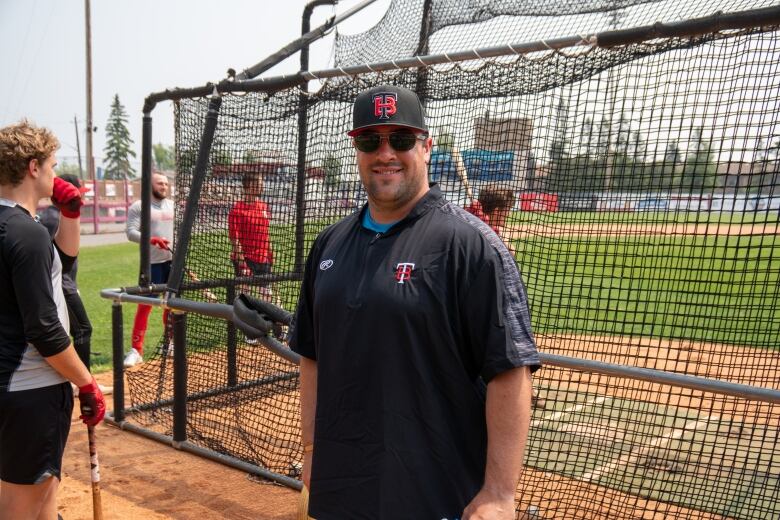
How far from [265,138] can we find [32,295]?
271 centimetres

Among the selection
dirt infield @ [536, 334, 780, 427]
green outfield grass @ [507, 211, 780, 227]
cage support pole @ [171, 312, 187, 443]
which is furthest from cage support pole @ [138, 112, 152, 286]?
dirt infield @ [536, 334, 780, 427]

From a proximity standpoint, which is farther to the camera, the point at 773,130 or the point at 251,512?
the point at 251,512

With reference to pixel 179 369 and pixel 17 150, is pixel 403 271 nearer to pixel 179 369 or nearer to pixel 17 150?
pixel 17 150

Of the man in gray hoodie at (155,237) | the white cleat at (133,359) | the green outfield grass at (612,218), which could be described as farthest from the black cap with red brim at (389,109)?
the white cleat at (133,359)

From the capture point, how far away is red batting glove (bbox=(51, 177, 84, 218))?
3.81 m

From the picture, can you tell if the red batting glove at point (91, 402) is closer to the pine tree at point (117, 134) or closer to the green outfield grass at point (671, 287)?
the green outfield grass at point (671, 287)

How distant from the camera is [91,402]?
3.28 m

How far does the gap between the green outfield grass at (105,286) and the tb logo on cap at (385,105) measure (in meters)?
6.55

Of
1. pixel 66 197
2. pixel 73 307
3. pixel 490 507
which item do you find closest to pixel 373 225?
pixel 490 507

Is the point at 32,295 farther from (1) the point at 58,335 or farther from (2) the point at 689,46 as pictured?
(2) the point at 689,46

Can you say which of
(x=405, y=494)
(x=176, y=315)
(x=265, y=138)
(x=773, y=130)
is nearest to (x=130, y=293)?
(x=176, y=315)

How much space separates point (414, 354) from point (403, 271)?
0.24 meters

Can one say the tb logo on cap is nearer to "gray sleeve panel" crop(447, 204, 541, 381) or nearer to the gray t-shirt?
"gray sleeve panel" crop(447, 204, 541, 381)

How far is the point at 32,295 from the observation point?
279 centimetres
